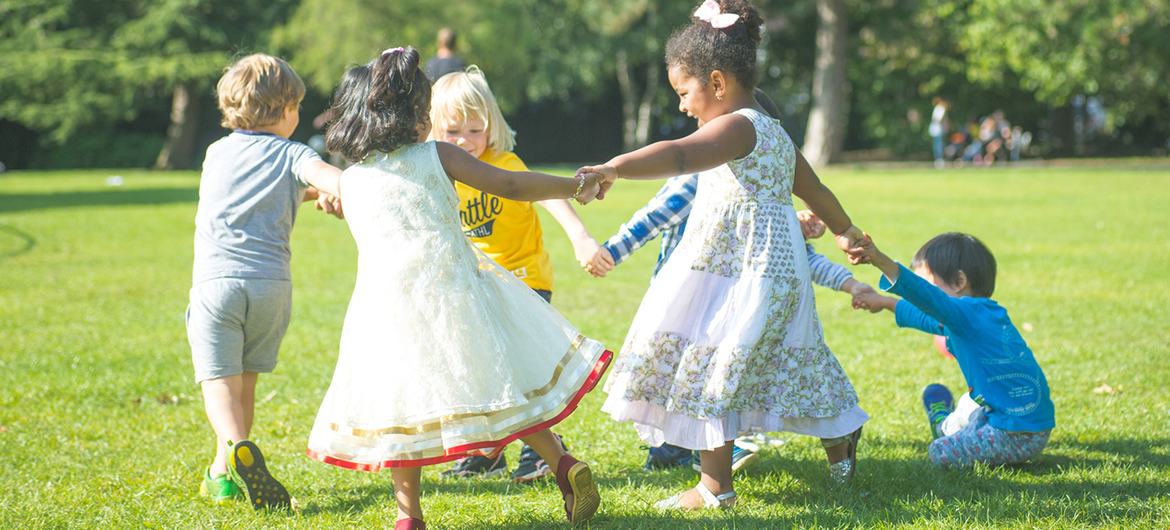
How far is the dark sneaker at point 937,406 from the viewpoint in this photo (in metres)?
4.69

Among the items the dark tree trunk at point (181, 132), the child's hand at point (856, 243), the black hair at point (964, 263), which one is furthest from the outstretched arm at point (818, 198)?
the dark tree trunk at point (181, 132)

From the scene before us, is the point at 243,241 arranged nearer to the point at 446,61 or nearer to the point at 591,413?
the point at 591,413

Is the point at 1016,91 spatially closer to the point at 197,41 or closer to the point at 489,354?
the point at 197,41

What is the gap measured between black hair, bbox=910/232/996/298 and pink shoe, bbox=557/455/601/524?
1.71 metres

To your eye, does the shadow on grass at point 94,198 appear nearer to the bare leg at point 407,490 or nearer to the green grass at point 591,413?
the green grass at point 591,413

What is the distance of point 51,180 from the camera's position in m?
26.6

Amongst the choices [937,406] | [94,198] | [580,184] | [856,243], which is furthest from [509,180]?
[94,198]

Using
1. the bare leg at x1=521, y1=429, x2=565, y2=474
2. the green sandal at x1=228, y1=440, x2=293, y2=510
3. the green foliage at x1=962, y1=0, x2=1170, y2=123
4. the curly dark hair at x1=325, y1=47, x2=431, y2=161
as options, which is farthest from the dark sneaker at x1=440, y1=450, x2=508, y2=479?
the green foliage at x1=962, y1=0, x2=1170, y2=123

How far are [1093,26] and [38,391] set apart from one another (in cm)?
2710

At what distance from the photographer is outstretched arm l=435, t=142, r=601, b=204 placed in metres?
3.45

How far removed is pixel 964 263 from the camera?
14.2ft

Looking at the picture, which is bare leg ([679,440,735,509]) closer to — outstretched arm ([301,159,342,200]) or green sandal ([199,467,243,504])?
outstretched arm ([301,159,342,200])

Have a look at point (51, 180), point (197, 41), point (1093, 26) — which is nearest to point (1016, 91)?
point (1093, 26)

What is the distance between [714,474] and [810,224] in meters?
1.13
